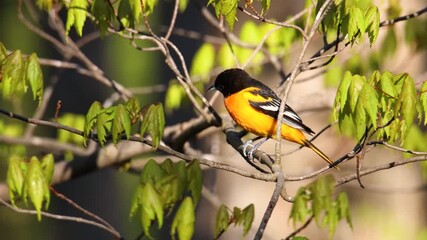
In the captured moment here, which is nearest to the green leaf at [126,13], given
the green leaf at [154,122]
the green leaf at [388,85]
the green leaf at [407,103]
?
the green leaf at [154,122]

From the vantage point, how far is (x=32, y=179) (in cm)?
450

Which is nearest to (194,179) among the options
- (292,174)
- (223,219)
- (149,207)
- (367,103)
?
(223,219)

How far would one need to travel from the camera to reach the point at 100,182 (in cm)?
1138

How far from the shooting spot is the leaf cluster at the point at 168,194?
386 centimetres

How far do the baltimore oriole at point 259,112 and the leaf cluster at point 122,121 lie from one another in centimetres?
174

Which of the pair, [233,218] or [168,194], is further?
[233,218]

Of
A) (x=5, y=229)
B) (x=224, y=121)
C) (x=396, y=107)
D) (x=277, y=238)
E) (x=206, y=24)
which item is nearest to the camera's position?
(x=396, y=107)

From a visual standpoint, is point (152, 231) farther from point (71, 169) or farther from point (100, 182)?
point (71, 169)

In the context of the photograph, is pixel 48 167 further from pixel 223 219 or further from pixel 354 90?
pixel 354 90

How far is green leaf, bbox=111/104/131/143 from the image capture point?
397 centimetres

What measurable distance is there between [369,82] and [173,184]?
994 millimetres

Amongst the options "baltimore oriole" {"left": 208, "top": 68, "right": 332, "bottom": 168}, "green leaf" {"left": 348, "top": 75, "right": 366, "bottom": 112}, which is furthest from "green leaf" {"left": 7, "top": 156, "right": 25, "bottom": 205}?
"green leaf" {"left": 348, "top": 75, "right": 366, "bottom": 112}

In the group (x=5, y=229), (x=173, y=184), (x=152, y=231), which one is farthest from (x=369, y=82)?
(x=5, y=229)

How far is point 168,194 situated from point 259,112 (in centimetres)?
194
